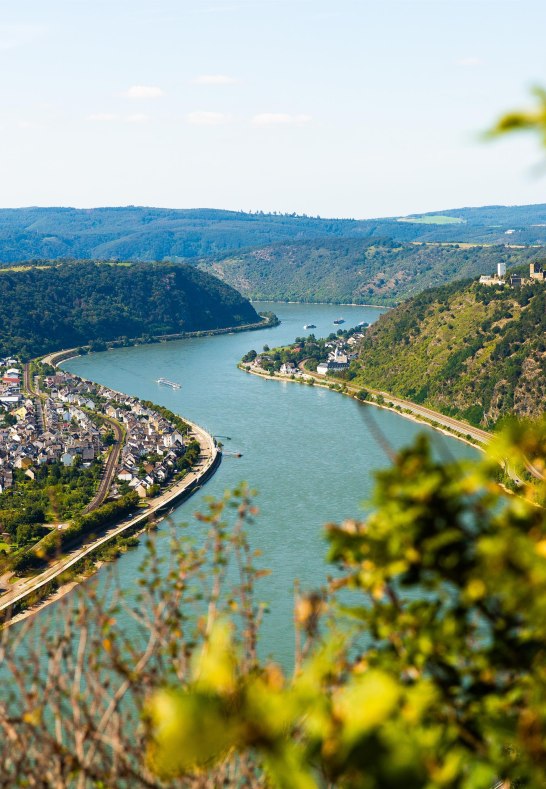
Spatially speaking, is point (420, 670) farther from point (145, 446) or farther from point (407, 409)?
point (407, 409)

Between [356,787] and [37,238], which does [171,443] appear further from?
[37,238]

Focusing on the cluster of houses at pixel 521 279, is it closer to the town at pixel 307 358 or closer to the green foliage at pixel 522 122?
the town at pixel 307 358

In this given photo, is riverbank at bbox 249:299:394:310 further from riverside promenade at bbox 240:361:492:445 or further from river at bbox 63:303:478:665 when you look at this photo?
riverside promenade at bbox 240:361:492:445

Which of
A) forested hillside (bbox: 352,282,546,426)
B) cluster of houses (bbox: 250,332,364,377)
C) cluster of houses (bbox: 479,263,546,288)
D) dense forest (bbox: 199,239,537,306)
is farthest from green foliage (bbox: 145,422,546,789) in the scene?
dense forest (bbox: 199,239,537,306)

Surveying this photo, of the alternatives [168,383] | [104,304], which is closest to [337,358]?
[168,383]

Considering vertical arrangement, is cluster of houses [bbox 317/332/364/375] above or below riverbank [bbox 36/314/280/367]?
above
